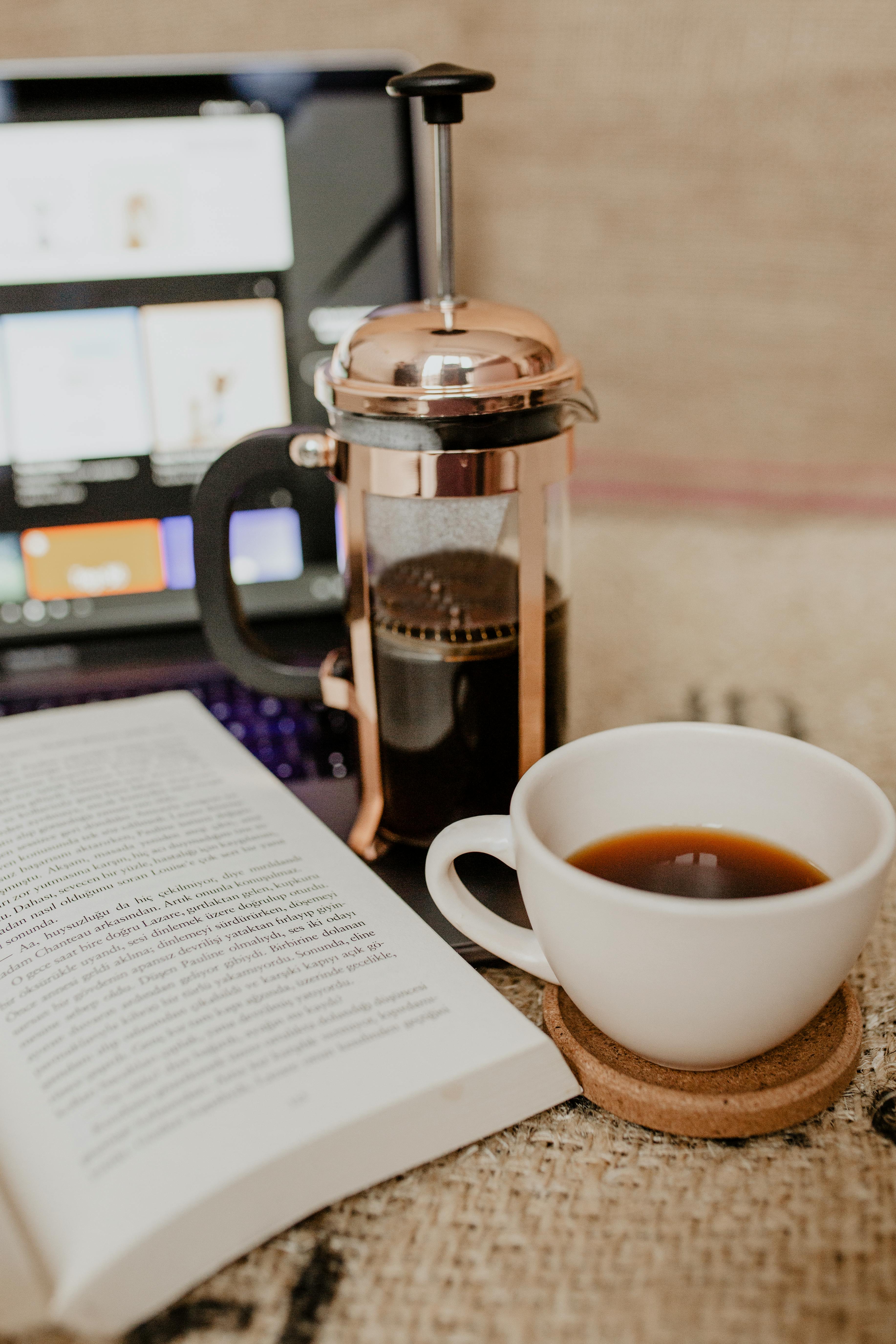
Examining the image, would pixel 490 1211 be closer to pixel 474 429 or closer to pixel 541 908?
pixel 541 908

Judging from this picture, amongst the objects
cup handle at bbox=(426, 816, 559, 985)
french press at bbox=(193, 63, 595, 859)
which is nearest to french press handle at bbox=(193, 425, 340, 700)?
french press at bbox=(193, 63, 595, 859)

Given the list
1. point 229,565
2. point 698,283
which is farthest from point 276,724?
point 698,283

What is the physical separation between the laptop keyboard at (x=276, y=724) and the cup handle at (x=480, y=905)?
0.56ft

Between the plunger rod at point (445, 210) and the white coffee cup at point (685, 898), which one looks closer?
the white coffee cup at point (685, 898)

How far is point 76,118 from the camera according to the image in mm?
595

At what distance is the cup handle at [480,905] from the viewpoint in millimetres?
343

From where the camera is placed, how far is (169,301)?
2.03 ft

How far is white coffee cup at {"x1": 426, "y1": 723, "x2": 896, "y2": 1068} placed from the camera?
11.1 inches

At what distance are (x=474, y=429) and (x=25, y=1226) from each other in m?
0.28

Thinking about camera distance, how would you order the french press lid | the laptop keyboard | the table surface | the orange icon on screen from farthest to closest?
the orange icon on screen → the laptop keyboard → the french press lid → the table surface

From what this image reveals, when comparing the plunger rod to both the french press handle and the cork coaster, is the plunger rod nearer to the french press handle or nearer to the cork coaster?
the french press handle

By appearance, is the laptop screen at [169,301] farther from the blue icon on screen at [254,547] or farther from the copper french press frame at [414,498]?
the copper french press frame at [414,498]

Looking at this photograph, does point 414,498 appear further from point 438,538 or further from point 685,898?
point 685,898

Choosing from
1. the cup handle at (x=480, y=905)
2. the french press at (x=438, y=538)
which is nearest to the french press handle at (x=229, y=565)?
the french press at (x=438, y=538)
